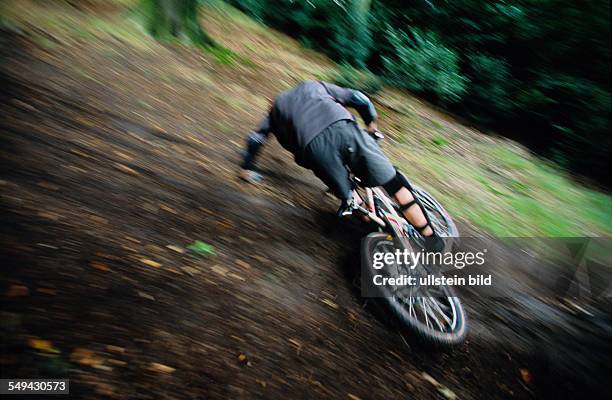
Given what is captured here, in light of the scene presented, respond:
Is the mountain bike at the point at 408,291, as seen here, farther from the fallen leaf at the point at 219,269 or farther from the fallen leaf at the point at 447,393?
the fallen leaf at the point at 219,269

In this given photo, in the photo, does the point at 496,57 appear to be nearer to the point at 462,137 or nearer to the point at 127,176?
the point at 462,137

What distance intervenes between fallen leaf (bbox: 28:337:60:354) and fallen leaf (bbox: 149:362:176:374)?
0.47 meters

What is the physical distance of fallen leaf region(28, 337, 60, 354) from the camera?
1.91 metres

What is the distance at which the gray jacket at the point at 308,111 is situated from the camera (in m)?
3.43

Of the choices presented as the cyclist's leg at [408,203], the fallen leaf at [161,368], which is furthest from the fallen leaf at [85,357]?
the cyclist's leg at [408,203]

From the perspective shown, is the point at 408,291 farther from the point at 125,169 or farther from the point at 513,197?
the point at 513,197

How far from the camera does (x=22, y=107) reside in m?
3.83

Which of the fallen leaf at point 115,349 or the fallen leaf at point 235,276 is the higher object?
the fallen leaf at point 115,349

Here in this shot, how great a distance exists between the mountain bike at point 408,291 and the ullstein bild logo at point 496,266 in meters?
0.01

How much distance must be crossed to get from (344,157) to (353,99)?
2.23ft

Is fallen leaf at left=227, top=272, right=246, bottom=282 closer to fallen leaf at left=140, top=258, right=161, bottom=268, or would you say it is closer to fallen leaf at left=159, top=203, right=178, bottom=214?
fallen leaf at left=140, top=258, right=161, bottom=268

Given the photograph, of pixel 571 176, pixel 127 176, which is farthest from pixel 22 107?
pixel 571 176

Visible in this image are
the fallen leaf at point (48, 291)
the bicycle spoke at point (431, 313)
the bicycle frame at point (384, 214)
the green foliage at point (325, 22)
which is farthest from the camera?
the green foliage at point (325, 22)

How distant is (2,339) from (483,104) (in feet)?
47.9
